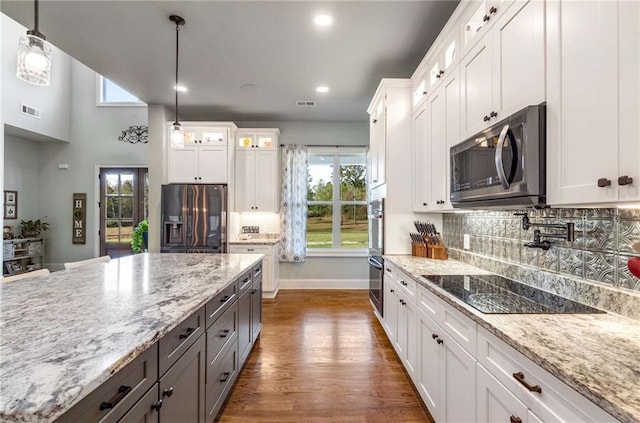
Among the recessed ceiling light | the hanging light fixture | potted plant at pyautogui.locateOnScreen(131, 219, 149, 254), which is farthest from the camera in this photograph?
potted plant at pyautogui.locateOnScreen(131, 219, 149, 254)

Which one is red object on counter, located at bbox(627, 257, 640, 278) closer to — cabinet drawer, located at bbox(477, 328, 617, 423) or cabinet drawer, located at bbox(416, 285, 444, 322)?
cabinet drawer, located at bbox(477, 328, 617, 423)

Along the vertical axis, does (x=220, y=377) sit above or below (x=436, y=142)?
below

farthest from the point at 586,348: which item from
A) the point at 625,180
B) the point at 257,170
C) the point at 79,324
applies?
the point at 257,170

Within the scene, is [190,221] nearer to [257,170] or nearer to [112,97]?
[257,170]

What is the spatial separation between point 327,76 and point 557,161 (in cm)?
287

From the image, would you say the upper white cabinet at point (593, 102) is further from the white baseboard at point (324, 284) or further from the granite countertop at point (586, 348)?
the white baseboard at point (324, 284)

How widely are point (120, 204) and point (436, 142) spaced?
6.58 meters

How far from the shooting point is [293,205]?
17.0 ft

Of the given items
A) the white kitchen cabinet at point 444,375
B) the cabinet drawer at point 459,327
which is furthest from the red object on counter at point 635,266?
the white kitchen cabinet at point 444,375

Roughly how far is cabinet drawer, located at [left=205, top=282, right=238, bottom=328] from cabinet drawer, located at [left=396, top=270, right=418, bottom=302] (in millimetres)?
1311

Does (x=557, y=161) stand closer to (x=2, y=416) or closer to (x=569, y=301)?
(x=569, y=301)

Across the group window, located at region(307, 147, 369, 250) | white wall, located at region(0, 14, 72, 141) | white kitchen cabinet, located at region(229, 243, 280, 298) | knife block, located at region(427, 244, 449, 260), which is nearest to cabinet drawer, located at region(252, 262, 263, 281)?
white kitchen cabinet, located at region(229, 243, 280, 298)

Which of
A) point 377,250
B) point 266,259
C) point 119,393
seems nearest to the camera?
point 119,393

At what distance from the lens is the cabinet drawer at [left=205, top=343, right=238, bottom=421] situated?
1727 mm
